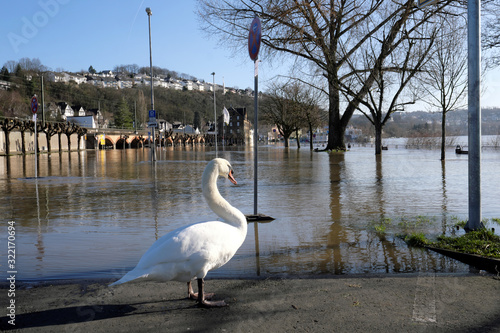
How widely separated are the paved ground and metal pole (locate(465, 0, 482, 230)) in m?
1.82

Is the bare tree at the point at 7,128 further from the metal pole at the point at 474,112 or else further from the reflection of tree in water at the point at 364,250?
the metal pole at the point at 474,112

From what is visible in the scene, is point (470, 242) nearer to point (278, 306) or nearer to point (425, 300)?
point (425, 300)

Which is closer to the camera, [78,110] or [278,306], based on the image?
[278,306]

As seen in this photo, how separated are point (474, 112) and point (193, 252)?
4.61m

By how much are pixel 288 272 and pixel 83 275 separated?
223cm

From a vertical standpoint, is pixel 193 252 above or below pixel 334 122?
below

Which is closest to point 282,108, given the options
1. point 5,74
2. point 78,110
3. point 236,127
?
point 5,74

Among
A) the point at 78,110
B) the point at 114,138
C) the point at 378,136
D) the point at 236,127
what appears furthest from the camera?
the point at 236,127

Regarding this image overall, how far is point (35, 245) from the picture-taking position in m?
5.76

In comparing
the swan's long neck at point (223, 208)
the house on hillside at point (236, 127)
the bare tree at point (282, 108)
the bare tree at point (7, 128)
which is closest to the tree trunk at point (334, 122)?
the bare tree at point (282, 108)

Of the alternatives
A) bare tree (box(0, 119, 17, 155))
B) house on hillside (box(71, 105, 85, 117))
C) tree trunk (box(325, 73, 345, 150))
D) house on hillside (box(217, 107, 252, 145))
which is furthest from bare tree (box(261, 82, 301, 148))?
house on hillside (box(217, 107, 252, 145))

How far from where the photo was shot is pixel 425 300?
3574 millimetres

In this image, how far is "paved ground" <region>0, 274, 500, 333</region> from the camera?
3.15m

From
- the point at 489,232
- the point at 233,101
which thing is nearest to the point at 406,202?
the point at 489,232
